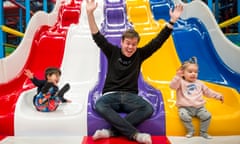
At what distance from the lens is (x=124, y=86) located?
7.72ft

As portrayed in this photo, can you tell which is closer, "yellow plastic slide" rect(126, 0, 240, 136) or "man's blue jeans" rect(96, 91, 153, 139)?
"man's blue jeans" rect(96, 91, 153, 139)

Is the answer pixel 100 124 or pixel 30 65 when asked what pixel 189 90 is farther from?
pixel 30 65

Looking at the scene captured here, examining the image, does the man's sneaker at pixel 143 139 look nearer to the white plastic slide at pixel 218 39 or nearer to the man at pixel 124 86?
the man at pixel 124 86

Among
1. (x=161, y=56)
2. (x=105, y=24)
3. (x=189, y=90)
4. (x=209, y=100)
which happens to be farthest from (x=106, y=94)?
(x=105, y=24)

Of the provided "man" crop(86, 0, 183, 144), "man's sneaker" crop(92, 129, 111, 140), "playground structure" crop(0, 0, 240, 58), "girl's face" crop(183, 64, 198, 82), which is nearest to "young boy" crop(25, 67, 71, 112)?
"man" crop(86, 0, 183, 144)

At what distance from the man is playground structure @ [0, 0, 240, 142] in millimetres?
120

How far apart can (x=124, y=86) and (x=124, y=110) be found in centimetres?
18

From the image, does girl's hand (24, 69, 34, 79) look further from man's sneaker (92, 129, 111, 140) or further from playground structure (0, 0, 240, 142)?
man's sneaker (92, 129, 111, 140)

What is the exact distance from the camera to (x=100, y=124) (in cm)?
224

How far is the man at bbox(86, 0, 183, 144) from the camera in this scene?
6.87ft

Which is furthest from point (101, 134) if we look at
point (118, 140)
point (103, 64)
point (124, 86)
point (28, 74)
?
point (103, 64)

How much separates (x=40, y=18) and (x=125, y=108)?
7.18 ft

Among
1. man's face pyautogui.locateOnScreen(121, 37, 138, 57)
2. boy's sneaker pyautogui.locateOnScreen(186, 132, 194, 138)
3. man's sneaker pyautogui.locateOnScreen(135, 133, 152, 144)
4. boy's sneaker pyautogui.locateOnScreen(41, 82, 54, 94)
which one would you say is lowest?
boy's sneaker pyautogui.locateOnScreen(186, 132, 194, 138)

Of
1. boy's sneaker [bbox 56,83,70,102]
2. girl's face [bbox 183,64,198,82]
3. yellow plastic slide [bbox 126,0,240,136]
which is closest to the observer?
yellow plastic slide [bbox 126,0,240,136]
